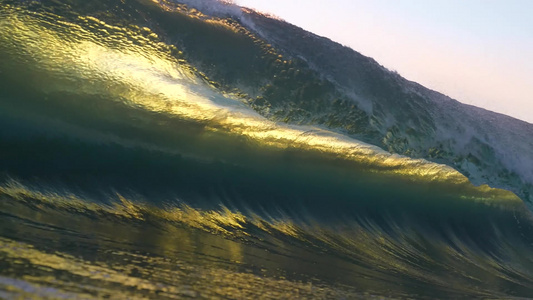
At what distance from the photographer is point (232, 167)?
350 cm

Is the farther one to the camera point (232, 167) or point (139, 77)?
point (232, 167)

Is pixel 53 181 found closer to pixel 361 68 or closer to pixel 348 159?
pixel 348 159

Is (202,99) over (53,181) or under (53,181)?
over

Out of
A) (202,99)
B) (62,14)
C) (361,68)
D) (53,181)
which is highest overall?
(361,68)

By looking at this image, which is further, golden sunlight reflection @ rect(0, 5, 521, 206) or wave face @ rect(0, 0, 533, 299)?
golden sunlight reflection @ rect(0, 5, 521, 206)

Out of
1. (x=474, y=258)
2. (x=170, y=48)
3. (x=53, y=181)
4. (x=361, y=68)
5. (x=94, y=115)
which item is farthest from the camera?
(x=361, y=68)

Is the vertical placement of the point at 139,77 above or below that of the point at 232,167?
above

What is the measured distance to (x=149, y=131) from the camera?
10.7 ft

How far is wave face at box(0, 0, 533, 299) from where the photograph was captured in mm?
2186

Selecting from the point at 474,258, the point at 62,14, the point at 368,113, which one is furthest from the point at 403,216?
the point at 62,14

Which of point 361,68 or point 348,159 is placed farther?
point 361,68

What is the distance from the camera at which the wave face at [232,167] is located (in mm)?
2186

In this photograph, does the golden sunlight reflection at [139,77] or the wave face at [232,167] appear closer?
the wave face at [232,167]

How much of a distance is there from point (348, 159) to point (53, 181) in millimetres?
2019
